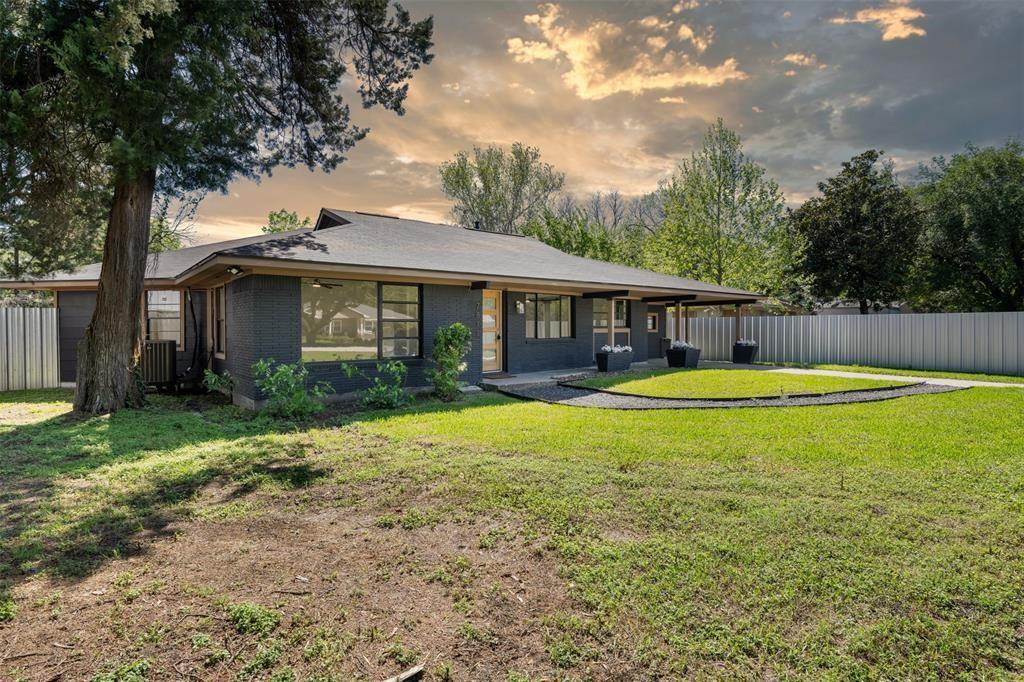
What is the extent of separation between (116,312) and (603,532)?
9.60 m

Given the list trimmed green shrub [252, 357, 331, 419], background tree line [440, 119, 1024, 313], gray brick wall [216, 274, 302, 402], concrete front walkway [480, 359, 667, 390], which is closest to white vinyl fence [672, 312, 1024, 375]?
background tree line [440, 119, 1024, 313]

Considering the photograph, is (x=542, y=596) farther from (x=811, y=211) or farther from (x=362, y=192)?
(x=811, y=211)

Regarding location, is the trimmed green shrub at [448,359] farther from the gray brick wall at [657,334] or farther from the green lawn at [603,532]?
the gray brick wall at [657,334]

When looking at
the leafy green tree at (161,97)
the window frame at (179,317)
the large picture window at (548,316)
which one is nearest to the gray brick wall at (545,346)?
the large picture window at (548,316)

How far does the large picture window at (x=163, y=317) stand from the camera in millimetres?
12672

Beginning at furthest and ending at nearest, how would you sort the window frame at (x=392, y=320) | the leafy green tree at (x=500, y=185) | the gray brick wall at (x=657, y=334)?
the leafy green tree at (x=500, y=185) → the gray brick wall at (x=657, y=334) → the window frame at (x=392, y=320)

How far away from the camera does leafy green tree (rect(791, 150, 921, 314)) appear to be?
23.7 m

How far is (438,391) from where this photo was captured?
390 inches

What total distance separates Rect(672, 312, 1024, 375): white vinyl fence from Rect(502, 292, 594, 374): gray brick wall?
7.50 m

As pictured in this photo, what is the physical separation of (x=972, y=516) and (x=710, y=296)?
12790 mm

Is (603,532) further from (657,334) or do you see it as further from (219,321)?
(657,334)

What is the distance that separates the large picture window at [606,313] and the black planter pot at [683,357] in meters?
1.68

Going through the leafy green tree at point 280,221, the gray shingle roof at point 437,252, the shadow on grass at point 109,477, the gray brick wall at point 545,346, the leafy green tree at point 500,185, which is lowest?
the shadow on grass at point 109,477

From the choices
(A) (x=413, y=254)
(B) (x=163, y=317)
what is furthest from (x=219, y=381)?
(A) (x=413, y=254)
